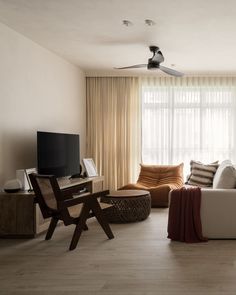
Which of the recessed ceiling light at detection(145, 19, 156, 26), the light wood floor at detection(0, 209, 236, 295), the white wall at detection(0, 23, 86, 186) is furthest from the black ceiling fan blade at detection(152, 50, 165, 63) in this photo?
the light wood floor at detection(0, 209, 236, 295)

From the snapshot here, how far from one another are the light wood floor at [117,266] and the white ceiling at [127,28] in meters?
2.53

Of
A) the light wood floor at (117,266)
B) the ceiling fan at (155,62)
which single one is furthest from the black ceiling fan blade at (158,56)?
the light wood floor at (117,266)

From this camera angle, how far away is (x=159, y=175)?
6859 mm

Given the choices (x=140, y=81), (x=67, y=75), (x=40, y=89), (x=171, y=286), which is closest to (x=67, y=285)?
(x=171, y=286)

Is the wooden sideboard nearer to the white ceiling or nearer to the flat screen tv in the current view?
the flat screen tv

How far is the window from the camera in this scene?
725cm

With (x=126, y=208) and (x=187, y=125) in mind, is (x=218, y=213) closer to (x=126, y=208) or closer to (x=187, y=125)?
(x=126, y=208)

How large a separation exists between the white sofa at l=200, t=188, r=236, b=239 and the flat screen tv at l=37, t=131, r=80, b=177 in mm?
2121

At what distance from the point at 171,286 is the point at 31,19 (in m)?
3.26

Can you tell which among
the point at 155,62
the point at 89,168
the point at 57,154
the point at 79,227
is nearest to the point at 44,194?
the point at 79,227

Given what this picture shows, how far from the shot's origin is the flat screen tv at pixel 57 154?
4.79 meters

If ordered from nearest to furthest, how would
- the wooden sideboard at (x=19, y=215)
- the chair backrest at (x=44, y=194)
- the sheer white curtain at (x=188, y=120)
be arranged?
the chair backrest at (x=44, y=194) < the wooden sideboard at (x=19, y=215) < the sheer white curtain at (x=188, y=120)

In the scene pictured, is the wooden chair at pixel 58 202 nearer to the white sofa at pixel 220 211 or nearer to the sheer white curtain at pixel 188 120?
the white sofa at pixel 220 211

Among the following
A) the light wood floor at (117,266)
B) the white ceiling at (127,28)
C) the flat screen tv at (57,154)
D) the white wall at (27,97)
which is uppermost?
the white ceiling at (127,28)
